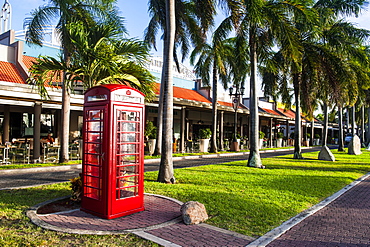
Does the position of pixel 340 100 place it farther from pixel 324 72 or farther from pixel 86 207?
pixel 86 207

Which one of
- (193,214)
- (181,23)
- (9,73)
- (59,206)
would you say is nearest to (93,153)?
(59,206)

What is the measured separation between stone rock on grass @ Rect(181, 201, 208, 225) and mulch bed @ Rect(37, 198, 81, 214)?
8.31ft

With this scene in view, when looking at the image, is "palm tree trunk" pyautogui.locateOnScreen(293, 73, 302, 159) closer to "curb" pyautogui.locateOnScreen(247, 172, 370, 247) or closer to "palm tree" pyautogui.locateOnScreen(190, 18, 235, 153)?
"palm tree" pyautogui.locateOnScreen(190, 18, 235, 153)

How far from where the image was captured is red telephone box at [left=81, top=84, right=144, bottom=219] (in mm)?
5418

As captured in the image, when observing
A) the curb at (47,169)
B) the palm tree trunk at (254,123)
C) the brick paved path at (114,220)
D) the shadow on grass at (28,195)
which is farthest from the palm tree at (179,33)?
the brick paved path at (114,220)

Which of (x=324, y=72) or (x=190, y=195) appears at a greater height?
(x=324, y=72)

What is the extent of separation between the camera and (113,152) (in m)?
5.41

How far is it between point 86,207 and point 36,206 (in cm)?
117

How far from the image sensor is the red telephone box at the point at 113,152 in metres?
5.42

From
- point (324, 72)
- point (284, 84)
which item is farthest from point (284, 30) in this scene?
point (284, 84)

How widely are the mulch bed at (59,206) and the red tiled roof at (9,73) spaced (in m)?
11.6

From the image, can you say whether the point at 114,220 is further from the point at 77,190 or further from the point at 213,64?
the point at 213,64

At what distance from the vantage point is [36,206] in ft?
20.2

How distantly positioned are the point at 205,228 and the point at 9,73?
16.1 meters
